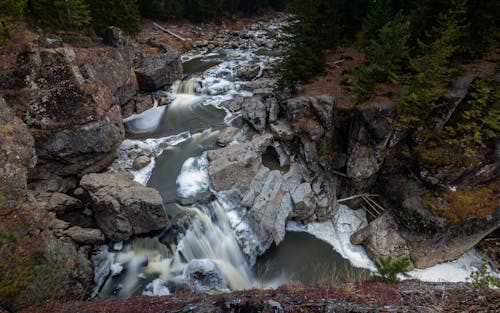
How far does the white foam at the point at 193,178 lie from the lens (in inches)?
655

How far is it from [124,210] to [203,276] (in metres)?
5.54

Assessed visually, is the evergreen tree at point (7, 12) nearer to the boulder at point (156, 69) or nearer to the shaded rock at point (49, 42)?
the shaded rock at point (49, 42)

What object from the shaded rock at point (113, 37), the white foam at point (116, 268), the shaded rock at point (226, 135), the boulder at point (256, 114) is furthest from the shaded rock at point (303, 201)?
the shaded rock at point (113, 37)

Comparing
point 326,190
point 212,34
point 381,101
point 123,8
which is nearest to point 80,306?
point 326,190

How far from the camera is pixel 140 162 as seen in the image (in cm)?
1825

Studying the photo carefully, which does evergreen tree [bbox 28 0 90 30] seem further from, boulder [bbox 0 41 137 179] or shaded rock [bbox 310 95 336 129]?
shaded rock [bbox 310 95 336 129]

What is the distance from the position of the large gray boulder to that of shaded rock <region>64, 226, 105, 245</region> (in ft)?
1.28

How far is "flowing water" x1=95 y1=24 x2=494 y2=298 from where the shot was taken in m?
13.6

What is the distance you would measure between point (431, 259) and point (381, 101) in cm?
1126

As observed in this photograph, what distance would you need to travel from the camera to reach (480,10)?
17203 mm

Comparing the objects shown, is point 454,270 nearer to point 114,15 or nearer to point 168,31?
point 114,15

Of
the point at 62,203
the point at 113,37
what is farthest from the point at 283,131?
the point at 113,37

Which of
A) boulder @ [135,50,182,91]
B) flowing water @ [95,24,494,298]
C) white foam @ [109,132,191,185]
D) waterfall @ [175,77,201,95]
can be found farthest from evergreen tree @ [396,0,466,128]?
boulder @ [135,50,182,91]

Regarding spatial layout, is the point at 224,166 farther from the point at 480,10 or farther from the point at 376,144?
the point at 480,10
